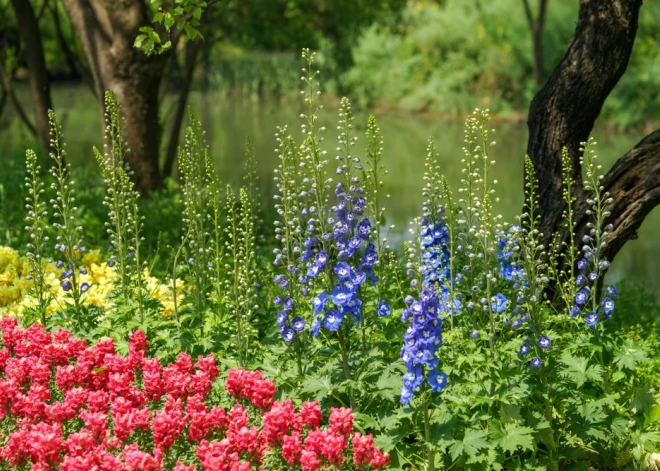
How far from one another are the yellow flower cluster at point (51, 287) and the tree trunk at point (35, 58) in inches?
261

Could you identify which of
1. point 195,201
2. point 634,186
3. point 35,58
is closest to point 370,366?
point 195,201

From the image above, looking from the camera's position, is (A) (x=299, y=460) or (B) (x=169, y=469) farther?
(B) (x=169, y=469)

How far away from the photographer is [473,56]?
2942cm

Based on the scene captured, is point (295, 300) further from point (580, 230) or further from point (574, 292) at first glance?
point (580, 230)

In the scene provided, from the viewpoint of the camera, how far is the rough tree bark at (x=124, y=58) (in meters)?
10.4

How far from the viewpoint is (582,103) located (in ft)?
24.1

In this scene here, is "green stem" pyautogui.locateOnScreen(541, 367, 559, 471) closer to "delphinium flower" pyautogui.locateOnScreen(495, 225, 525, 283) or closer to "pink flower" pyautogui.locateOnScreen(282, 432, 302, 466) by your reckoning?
"delphinium flower" pyautogui.locateOnScreen(495, 225, 525, 283)

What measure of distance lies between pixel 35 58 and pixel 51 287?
26.1 ft

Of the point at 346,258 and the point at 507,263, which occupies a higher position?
the point at 507,263

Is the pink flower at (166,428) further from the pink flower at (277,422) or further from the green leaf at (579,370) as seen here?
the green leaf at (579,370)

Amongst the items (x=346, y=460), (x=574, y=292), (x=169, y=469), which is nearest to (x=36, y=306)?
(x=169, y=469)

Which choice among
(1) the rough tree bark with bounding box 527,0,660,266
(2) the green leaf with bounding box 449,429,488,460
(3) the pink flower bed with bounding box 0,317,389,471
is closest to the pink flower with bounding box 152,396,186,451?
(3) the pink flower bed with bounding box 0,317,389,471

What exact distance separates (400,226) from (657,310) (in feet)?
23.6

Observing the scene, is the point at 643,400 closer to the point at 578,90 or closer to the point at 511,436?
the point at 511,436
